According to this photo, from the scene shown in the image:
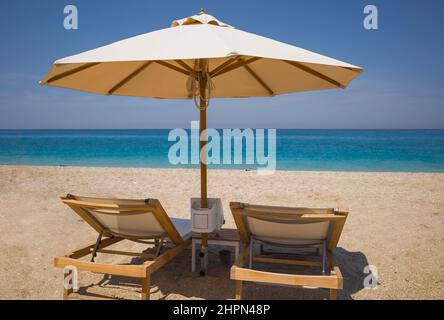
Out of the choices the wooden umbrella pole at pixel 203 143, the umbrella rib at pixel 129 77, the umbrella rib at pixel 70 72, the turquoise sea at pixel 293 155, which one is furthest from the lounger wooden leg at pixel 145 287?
the turquoise sea at pixel 293 155

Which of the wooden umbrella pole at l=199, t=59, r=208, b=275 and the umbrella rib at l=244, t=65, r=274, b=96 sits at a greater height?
the umbrella rib at l=244, t=65, r=274, b=96

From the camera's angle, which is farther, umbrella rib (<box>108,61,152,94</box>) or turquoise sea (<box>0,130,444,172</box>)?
turquoise sea (<box>0,130,444,172</box>)

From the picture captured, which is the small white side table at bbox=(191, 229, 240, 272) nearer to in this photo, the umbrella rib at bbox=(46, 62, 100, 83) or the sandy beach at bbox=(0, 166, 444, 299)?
the sandy beach at bbox=(0, 166, 444, 299)

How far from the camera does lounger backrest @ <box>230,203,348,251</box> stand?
7.75 ft

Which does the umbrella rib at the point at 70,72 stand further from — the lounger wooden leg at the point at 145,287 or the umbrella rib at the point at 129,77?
the lounger wooden leg at the point at 145,287

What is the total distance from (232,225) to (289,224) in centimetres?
243

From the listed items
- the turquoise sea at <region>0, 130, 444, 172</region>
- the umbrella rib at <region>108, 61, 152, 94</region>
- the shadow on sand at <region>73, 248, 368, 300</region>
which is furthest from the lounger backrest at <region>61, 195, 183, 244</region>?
the turquoise sea at <region>0, 130, 444, 172</region>

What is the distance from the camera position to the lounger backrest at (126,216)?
2.57m

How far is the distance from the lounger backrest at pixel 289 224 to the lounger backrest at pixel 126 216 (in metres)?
0.59

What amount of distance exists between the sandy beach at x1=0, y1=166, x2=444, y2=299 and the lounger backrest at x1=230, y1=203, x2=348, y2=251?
0.49 meters

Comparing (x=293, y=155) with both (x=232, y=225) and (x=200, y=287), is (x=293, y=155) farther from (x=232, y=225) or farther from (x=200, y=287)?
(x=200, y=287)

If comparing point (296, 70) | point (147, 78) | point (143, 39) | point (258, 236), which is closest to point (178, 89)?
point (147, 78)
